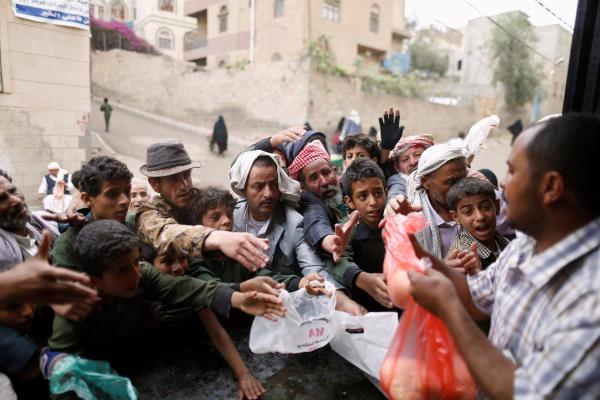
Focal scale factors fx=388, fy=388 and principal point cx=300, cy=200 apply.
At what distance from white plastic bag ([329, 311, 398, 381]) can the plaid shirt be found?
2.43ft

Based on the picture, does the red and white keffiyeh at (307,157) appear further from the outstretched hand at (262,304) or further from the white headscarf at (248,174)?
the outstretched hand at (262,304)

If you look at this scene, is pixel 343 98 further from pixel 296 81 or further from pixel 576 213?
pixel 576 213

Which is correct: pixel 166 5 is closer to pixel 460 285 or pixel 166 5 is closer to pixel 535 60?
pixel 460 285

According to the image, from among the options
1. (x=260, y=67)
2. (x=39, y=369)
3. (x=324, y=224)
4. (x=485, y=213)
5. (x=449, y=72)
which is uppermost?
(x=449, y=72)

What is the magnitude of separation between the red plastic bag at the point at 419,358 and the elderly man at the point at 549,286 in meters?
0.18

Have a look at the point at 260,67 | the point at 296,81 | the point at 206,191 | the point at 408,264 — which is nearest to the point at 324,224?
the point at 206,191

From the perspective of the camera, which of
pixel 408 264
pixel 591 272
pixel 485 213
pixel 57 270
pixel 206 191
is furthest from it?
pixel 206 191

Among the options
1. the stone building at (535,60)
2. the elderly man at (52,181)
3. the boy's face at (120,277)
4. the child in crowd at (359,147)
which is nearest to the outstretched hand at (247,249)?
the boy's face at (120,277)

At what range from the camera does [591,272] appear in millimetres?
1013

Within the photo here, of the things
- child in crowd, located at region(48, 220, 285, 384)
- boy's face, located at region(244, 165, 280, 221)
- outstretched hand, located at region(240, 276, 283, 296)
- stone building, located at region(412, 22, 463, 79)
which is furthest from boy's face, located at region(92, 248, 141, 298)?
stone building, located at region(412, 22, 463, 79)

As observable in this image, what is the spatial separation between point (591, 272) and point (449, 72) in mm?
38024

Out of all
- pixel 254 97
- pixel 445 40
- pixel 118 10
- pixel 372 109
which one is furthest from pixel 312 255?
pixel 445 40

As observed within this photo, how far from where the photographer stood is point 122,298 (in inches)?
73.4

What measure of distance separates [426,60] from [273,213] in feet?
109
